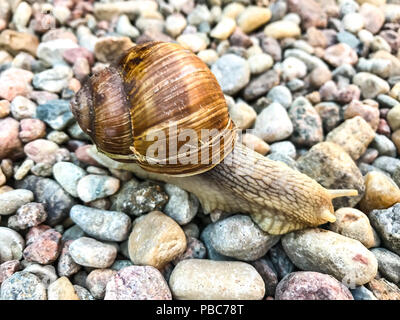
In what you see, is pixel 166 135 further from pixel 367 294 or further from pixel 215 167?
pixel 367 294

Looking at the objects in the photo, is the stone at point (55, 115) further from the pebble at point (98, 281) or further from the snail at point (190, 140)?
the pebble at point (98, 281)

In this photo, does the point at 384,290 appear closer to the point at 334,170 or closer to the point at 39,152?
the point at 334,170

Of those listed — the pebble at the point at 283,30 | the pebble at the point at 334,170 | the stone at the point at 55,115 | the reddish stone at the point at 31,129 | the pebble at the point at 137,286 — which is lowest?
the pebble at the point at 137,286

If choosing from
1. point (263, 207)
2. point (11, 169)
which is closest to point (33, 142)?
point (11, 169)

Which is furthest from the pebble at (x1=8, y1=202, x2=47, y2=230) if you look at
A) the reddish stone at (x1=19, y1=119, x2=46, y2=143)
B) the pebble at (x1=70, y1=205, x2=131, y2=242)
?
the reddish stone at (x1=19, y1=119, x2=46, y2=143)

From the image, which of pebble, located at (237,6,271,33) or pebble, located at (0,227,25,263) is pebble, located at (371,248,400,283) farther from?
pebble, located at (237,6,271,33)

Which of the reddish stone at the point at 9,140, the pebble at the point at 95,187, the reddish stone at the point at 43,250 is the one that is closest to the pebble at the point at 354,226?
the pebble at the point at 95,187
